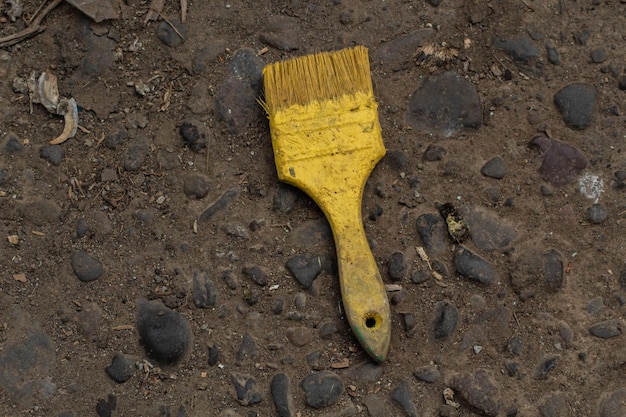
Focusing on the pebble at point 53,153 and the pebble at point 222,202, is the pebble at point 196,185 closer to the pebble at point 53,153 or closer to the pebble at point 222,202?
the pebble at point 222,202

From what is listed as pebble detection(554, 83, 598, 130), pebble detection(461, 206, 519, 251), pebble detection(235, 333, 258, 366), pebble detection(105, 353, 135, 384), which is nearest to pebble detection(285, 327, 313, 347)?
pebble detection(235, 333, 258, 366)

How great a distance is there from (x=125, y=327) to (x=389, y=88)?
1.27 m

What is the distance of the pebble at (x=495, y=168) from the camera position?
2809mm

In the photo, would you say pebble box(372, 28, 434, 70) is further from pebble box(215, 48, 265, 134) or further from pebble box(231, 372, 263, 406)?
pebble box(231, 372, 263, 406)

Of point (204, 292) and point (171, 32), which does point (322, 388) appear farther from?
point (171, 32)

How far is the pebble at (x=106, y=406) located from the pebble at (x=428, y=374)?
1.02m

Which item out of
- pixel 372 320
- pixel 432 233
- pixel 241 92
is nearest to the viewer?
pixel 372 320

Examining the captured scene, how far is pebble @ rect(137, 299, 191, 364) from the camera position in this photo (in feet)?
8.70

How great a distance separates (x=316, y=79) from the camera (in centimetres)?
277

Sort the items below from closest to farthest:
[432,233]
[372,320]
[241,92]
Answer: [372,320] < [432,233] < [241,92]

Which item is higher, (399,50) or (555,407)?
(399,50)

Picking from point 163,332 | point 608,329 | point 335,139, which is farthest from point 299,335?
point 608,329

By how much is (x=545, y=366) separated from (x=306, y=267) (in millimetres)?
878

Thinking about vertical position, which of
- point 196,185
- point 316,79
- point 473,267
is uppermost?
point 316,79
